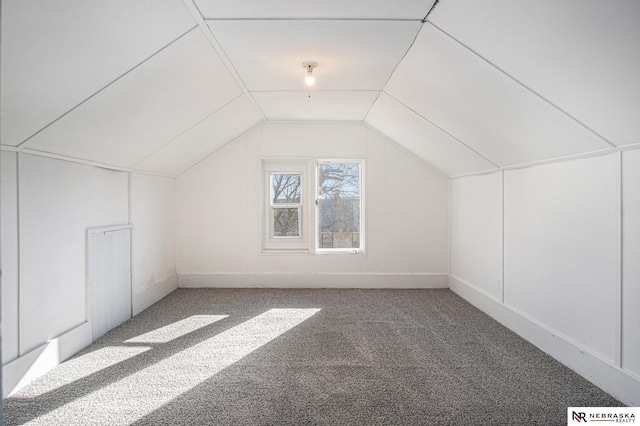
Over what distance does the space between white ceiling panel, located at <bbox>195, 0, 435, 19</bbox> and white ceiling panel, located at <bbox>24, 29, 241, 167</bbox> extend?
30 cm

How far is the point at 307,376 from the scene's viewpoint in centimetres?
276

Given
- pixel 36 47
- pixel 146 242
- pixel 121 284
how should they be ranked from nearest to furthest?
pixel 36 47, pixel 121 284, pixel 146 242

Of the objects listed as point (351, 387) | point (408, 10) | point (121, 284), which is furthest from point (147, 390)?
point (408, 10)

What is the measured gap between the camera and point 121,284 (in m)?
3.93

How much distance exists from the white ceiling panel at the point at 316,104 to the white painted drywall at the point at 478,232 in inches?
59.6

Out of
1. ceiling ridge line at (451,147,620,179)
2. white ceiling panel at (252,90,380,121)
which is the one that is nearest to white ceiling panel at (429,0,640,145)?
ceiling ridge line at (451,147,620,179)

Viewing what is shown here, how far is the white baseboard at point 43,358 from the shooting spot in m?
2.53

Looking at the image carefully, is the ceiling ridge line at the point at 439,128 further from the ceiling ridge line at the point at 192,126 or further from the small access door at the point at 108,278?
the small access door at the point at 108,278

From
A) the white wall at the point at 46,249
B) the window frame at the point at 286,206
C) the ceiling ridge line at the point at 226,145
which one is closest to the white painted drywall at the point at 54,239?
the white wall at the point at 46,249

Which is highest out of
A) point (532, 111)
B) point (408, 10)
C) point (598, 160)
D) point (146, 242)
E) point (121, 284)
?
point (408, 10)

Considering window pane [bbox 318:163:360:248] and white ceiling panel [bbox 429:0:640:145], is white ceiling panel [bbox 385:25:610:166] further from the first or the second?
window pane [bbox 318:163:360:248]

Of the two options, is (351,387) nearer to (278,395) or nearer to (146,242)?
(278,395)

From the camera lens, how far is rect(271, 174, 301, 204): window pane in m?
5.56

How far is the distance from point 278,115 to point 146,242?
2184 mm
